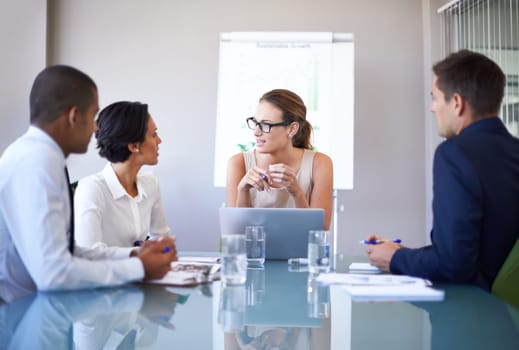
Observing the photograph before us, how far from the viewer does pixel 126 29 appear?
192 inches

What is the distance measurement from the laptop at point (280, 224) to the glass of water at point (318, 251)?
21cm

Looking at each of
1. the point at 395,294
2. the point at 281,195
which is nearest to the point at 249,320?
the point at 395,294

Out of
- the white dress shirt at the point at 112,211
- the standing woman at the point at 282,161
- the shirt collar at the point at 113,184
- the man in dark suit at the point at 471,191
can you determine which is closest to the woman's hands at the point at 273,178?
the standing woman at the point at 282,161

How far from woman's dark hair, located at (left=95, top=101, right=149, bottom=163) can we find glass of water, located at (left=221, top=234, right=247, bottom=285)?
99 cm

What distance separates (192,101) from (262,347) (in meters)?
3.96

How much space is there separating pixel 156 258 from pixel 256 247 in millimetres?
519

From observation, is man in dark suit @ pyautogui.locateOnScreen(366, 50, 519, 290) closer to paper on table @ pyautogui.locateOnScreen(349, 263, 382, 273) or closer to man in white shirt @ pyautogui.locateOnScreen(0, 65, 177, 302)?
paper on table @ pyautogui.locateOnScreen(349, 263, 382, 273)

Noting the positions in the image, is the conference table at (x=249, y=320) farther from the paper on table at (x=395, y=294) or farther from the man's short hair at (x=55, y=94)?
the man's short hair at (x=55, y=94)

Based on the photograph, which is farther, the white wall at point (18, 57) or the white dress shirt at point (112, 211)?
the white wall at point (18, 57)

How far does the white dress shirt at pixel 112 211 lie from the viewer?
6.88 ft

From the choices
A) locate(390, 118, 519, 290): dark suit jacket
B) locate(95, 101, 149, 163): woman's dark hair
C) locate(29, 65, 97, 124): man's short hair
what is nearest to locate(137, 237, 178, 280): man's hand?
locate(29, 65, 97, 124): man's short hair

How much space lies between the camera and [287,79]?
173 inches

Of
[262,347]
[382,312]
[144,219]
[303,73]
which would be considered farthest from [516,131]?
[262,347]

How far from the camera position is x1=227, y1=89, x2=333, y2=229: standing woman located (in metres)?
2.92
